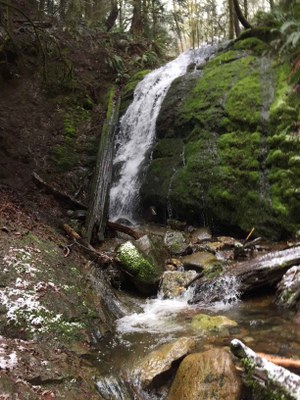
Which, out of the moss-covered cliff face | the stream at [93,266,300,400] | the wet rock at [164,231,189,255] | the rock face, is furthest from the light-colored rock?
the rock face

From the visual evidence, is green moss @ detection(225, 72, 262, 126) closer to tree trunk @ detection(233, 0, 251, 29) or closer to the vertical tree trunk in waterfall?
tree trunk @ detection(233, 0, 251, 29)

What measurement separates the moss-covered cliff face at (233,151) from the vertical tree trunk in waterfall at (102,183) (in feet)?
3.82

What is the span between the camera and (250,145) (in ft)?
28.1

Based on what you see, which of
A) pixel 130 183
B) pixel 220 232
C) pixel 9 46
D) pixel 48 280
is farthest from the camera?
pixel 9 46

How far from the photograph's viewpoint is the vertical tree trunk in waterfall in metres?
7.47

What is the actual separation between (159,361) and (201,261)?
10.8ft

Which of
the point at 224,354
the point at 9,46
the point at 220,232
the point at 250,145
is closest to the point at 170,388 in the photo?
the point at 224,354

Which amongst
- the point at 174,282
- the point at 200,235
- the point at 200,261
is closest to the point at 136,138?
the point at 200,235

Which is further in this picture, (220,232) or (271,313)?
(220,232)

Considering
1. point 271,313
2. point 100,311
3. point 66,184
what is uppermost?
point 66,184

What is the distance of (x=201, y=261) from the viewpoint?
265 inches

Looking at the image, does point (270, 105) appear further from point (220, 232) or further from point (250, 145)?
point (220, 232)

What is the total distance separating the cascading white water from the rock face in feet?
20.7

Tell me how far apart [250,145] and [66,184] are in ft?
14.7
